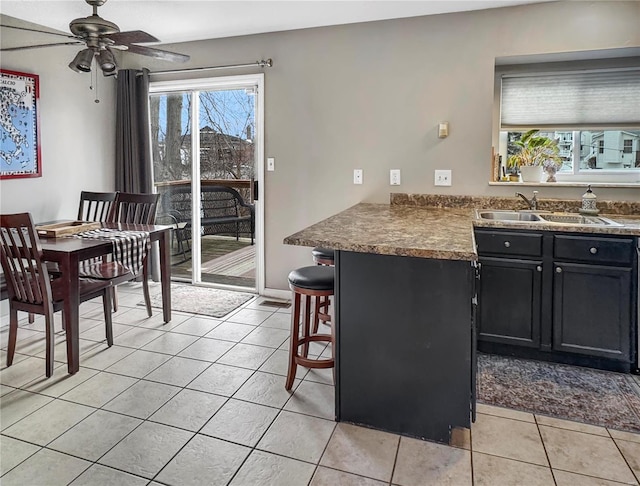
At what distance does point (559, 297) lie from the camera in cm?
270

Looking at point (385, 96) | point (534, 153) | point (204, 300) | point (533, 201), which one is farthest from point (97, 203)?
point (534, 153)

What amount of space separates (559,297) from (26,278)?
3.17 metres

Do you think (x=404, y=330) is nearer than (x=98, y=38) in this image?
Yes

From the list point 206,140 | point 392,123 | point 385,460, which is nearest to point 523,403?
point 385,460

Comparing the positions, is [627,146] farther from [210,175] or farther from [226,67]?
[210,175]

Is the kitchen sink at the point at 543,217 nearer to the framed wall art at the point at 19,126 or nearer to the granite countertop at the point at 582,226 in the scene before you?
the granite countertop at the point at 582,226

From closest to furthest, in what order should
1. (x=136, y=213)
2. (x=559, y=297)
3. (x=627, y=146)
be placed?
1. (x=559, y=297)
2. (x=627, y=146)
3. (x=136, y=213)

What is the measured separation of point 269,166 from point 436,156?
1.46 meters

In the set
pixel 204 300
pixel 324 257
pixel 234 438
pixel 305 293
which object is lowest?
pixel 234 438

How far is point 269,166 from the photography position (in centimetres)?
399

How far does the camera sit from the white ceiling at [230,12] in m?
3.15

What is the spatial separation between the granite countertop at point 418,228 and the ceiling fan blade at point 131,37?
4.95 ft

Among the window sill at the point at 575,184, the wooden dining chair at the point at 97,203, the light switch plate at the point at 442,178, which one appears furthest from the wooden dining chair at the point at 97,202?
the window sill at the point at 575,184

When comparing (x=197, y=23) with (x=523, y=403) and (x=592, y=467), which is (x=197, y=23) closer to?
(x=523, y=403)
